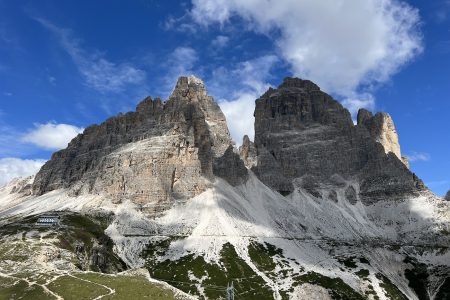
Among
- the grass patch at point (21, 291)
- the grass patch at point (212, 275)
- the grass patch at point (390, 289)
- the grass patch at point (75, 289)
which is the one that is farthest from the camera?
the grass patch at point (390, 289)

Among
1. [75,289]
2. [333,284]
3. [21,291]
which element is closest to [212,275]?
[333,284]

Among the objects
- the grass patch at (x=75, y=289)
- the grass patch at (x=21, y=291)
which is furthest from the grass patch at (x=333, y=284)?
the grass patch at (x=21, y=291)

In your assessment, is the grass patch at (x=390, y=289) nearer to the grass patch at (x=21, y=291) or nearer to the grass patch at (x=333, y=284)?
the grass patch at (x=333, y=284)

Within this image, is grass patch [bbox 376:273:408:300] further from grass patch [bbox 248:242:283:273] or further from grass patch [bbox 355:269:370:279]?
grass patch [bbox 248:242:283:273]

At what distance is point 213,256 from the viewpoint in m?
184

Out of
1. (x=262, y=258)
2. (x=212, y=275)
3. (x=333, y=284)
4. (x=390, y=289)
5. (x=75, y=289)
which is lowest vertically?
(x=390, y=289)

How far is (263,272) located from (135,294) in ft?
364

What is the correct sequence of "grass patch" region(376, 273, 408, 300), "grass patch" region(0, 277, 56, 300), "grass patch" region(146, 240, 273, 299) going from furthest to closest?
1. "grass patch" region(376, 273, 408, 300)
2. "grass patch" region(146, 240, 273, 299)
3. "grass patch" region(0, 277, 56, 300)

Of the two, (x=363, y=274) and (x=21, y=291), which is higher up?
(x=363, y=274)

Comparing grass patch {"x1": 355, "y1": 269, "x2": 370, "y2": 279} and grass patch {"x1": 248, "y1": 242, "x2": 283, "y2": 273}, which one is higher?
grass patch {"x1": 248, "y1": 242, "x2": 283, "y2": 273}

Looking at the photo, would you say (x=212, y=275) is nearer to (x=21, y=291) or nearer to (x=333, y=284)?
(x=333, y=284)

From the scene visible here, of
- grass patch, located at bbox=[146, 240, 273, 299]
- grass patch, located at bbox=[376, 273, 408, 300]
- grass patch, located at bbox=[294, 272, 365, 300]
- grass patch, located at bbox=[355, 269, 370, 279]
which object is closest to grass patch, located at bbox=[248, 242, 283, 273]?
grass patch, located at bbox=[146, 240, 273, 299]

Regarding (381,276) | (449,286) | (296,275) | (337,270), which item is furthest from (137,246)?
(449,286)

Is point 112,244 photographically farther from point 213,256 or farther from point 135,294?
point 135,294
